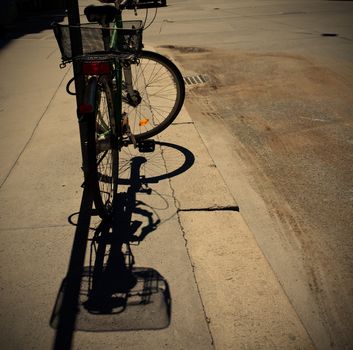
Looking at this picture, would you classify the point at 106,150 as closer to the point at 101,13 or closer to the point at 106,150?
the point at 106,150

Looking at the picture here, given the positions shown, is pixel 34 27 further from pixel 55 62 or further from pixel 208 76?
pixel 208 76

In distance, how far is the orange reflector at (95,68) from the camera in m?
2.27

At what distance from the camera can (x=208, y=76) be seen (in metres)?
6.11

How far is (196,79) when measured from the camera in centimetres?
598

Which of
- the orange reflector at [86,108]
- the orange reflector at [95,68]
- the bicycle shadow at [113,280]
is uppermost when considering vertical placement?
the orange reflector at [95,68]

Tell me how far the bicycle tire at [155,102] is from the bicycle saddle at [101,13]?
1.67ft

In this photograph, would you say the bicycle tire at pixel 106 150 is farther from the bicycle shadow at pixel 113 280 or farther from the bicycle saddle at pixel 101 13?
the bicycle saddle at pixel 101 13

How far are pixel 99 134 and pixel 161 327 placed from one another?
1683 mm

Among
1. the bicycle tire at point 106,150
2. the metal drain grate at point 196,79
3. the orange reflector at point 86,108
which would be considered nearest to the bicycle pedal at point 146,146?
the bicycle tire at point 106,150

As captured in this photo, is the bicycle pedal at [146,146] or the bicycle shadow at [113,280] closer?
the bicycle shadow at [113,280]

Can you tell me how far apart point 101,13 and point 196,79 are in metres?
3.65

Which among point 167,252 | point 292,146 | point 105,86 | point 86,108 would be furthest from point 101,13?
point 292,146

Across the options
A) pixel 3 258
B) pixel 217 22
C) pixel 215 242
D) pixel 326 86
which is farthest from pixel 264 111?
pixel 217 22

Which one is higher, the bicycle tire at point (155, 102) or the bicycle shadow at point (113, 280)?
the bicycle tire at point (155, 102)
